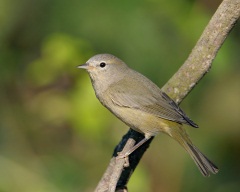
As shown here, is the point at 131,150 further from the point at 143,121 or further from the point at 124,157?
the point at 143,121

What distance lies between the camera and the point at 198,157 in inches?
192

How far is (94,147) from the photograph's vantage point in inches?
237

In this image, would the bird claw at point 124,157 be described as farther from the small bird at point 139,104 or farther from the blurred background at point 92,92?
the blurred background at point 92,92

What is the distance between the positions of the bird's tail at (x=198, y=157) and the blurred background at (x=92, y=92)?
0.83 metres

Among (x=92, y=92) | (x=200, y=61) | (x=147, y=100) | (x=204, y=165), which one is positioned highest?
(x=200, y=61)

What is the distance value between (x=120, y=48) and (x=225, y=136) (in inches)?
51.7

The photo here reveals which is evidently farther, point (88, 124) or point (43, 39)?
point (43, 39)

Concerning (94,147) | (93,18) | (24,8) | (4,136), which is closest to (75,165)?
(94,147)

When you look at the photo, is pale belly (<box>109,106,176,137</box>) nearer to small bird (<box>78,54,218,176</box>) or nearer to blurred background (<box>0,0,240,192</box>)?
small bird (<box>78,54,218,176</box>)

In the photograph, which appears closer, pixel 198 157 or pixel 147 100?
pixel 198 157

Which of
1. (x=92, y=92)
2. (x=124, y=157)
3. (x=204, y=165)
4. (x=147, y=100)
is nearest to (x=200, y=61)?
(x=147, y=100)

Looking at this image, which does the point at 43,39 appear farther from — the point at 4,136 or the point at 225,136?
the point at 225,136

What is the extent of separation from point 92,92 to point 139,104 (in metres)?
0.77

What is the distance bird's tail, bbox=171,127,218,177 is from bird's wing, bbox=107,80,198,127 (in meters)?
0.12
